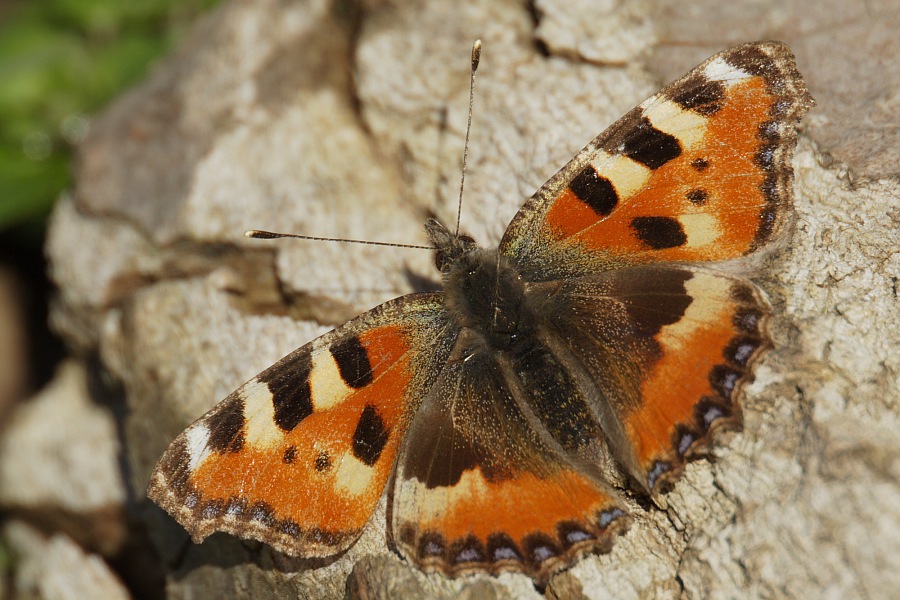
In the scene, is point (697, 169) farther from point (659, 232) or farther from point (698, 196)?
point (659, 232)

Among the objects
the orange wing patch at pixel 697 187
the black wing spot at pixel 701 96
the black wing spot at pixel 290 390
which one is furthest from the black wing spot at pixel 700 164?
the black wing spot at pixel 290 390

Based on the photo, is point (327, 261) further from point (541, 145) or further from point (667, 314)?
point (667, 314)

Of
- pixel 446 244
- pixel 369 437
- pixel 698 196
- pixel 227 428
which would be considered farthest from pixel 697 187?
pixel 227 428

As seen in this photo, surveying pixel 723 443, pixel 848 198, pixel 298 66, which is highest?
pixel 298 66

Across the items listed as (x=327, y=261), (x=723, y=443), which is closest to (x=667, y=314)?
(x=723, y=443)

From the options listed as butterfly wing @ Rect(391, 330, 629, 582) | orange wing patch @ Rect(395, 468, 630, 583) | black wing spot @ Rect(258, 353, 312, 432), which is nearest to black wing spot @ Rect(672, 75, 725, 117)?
butterfly wing @ Rect(391, 330, 629, 582)

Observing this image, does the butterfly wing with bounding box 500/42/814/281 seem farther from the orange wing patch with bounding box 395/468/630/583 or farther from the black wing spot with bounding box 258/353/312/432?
the black wing spot with bounding box 258/353/312/432
